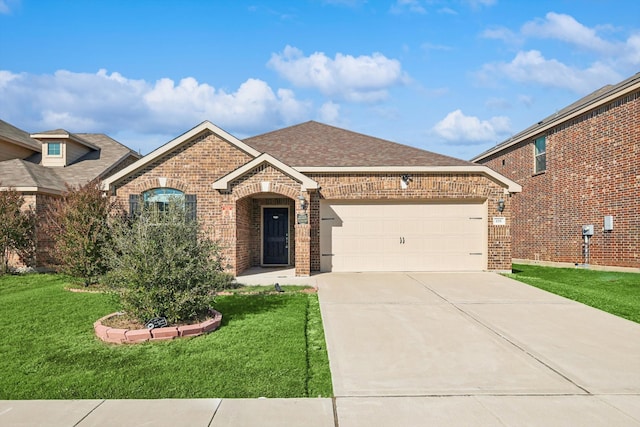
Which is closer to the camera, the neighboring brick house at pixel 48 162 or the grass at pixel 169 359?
the grass at pixel 169 359

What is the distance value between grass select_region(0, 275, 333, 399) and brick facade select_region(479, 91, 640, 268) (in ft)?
39.3

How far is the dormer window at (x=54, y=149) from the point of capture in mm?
19000

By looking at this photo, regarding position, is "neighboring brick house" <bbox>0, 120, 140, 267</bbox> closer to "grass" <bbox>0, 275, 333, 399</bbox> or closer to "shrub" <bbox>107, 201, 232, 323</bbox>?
"grass" <bbox>0, 275, 333, 399</bbox>

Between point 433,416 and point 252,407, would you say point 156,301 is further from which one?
point 433,416

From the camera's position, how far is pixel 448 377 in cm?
490

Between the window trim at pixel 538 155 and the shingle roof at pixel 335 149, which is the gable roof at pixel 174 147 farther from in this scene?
the window trim at pixel 538 155

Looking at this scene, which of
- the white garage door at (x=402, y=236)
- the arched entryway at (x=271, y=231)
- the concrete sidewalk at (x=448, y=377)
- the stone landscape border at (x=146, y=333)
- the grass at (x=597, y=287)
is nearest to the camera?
the concrete sidewalk at (x=448, y=377)

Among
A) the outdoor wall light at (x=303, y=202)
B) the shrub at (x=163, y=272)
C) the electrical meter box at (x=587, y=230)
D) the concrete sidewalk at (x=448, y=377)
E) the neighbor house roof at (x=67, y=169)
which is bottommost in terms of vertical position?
the concrete sidewalk at (x=448, y=377)

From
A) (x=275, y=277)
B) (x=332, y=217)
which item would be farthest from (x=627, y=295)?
(x=275, y=277)

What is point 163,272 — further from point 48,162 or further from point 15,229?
point 48,162

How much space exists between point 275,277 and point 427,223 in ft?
17.8

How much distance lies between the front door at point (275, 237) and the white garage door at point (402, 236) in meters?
1.83

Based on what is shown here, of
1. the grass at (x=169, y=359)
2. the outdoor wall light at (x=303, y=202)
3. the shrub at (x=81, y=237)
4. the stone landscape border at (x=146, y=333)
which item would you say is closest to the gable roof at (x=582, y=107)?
the outdoor wall light at (x=303, y=202)

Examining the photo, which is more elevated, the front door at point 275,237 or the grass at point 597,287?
the front door at point 275,237
